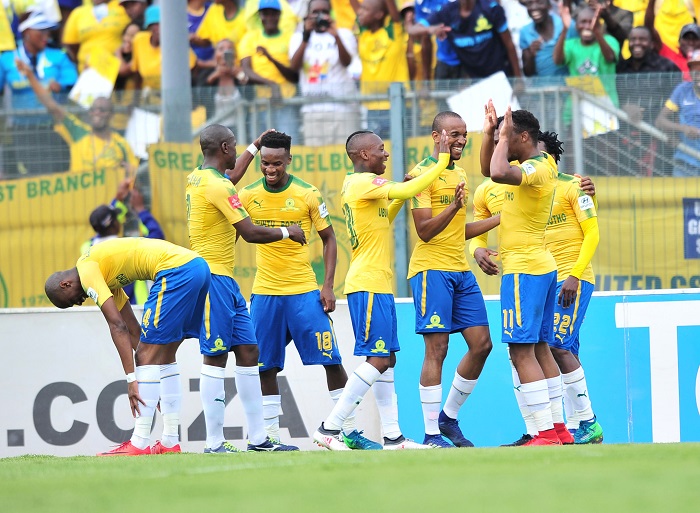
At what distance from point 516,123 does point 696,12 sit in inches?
225

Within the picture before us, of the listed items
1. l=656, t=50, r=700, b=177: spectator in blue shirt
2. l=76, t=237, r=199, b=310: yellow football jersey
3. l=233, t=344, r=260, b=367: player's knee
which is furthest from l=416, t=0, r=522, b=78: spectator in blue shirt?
l=76, t=237, r=199, b=310: yellow football jersey

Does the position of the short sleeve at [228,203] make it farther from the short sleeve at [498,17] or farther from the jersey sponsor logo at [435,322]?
the short sleeve at [498,17]

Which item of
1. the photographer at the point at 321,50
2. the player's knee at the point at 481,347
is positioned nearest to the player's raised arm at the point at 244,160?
the player's knee at the point at 481,347

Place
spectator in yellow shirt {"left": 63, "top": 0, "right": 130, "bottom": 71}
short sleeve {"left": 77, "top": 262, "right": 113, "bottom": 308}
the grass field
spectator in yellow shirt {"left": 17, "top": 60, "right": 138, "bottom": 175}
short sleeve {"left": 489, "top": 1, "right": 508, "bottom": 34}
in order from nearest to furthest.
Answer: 1. the grass field
2. short sleeve {"left": 77, "top": 262, "right": 113, "bottom": 308}
3. spectator in yellow shirt {"left": 17, "top": 60, "right": 138, "bottom": 175}
4. short sleeve {"left": 489, "top": 1, "right": 508, "bottom": 34}
5. spectator in yellow shirt {"left": 63, "top": 0, "right": 130, "bottom": 71}

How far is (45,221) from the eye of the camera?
39.7 ft

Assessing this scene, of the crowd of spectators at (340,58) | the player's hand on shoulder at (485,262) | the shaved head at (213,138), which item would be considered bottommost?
the player's hand on shoulder at (485,262)

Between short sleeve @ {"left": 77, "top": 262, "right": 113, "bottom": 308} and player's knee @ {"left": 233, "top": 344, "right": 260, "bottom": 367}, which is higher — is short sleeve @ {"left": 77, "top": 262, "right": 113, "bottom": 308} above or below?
above

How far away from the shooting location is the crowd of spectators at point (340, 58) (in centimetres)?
1144

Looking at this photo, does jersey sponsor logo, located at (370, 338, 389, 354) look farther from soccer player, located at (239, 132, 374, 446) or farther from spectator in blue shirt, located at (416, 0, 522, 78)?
spectator in blue shirt, located at (416, 0, 522, 78)

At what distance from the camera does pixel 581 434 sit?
30.8 ft

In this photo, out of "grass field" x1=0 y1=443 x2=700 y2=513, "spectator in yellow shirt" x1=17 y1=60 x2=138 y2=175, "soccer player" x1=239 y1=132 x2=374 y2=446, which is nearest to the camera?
"grass field" x1=0 y1=443 x2=700 y2=513

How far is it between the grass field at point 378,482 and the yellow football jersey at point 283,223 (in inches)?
87.5

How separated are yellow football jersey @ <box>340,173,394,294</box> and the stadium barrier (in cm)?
194

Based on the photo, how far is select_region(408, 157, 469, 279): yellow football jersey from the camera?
9.30 metres
